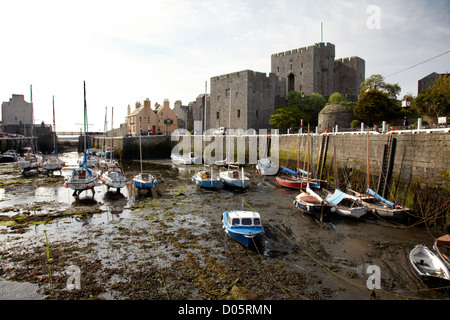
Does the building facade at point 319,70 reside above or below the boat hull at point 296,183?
above

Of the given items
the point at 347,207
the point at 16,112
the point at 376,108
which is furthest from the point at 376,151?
the point at 16,112

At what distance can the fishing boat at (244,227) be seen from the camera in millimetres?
11109

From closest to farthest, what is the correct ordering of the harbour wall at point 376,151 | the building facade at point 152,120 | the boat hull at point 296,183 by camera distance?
the harbour wall at point 376,151, the boat hull at point 296,183, the building facade at point 152,120

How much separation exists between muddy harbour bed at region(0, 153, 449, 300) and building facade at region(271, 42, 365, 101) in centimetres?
4194

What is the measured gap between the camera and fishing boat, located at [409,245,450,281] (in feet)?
27.2

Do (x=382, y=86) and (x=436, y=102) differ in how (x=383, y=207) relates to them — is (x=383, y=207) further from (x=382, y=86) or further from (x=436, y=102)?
(x=382, y=86)

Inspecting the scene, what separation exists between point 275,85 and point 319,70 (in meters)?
9.01

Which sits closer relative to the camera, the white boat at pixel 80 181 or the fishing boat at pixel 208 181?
the white boat at pixel 80 181

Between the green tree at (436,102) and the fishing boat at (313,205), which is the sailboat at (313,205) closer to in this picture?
the fishing boat at (313,205)

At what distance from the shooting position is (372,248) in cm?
1121

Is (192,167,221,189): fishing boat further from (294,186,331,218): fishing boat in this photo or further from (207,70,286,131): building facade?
(207,70,286,131): building facade

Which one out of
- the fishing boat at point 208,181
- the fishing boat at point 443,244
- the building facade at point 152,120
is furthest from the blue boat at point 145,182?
the building facade at point 152,120

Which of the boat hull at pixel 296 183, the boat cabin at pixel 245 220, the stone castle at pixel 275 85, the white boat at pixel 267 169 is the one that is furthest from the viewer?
the stone castle at pixel 275 85
